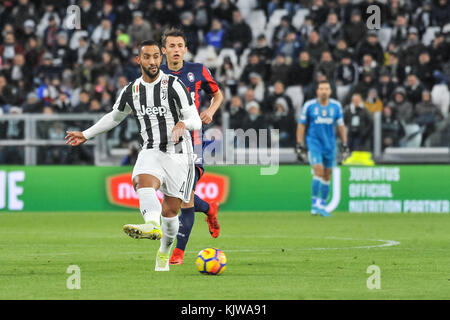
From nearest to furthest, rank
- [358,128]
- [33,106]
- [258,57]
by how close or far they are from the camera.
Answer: [358,128] < [33,106] < [258,57]

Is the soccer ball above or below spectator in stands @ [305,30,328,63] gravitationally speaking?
below

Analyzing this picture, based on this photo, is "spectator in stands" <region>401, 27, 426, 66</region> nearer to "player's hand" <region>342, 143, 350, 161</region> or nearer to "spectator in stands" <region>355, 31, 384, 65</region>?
"spectator in stands" <region>355, 31, 384, 65</region>

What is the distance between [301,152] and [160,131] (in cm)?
1000

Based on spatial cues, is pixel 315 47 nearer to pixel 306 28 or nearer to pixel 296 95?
pixel 306 28

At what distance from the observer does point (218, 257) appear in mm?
9461

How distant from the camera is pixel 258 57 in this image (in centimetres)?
2288

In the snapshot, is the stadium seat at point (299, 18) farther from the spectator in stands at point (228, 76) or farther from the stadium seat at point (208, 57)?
the spectator in stands at point (228, 76)

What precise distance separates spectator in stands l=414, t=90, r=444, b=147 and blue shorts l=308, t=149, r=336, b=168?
195cm

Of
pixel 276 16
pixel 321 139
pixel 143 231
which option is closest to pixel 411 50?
pixel 276 16

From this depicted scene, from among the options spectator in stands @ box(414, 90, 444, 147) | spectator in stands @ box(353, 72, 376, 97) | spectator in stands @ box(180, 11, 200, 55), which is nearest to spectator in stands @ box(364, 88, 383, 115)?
spectator in stands @ box(353, 72, 376, 97)

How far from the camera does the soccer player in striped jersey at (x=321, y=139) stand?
1878 cm

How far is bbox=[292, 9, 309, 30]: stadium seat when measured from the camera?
79.0 feet

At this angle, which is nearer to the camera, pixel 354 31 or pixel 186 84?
pixel 186 84
